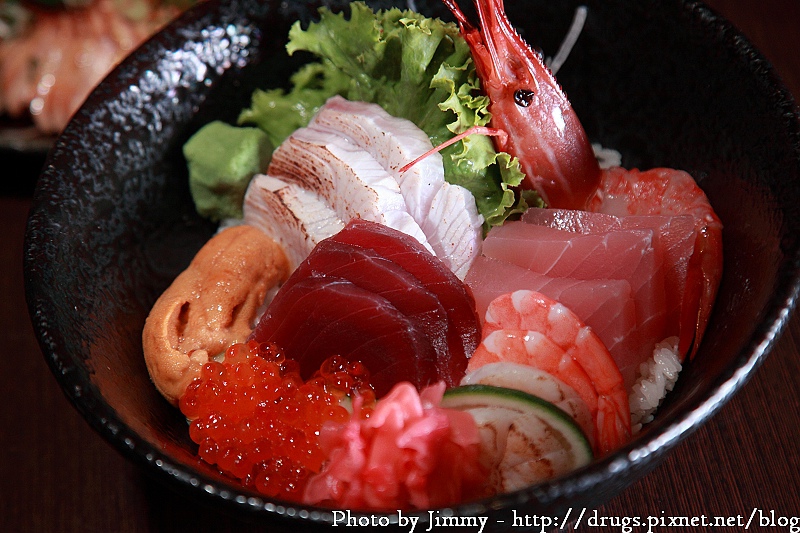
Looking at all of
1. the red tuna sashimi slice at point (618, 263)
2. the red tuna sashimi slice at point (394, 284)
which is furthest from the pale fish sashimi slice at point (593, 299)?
the red tuna sashimi slice at point (394, 284)

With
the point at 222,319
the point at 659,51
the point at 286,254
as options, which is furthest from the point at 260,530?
the point at 659,51

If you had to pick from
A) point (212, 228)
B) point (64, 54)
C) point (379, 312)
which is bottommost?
point (212, 228)

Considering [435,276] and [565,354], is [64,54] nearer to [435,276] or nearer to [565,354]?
[435,276]

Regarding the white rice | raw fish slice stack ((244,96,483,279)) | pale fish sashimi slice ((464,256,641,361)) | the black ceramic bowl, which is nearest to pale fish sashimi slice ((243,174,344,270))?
raw fish slice stack ((244,96,483,279))

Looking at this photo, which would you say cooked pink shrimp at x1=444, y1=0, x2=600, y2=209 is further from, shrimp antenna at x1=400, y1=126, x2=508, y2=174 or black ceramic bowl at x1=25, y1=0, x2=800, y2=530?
black ceramic bowl at x1=25, y1=0, x2=800, y2=530

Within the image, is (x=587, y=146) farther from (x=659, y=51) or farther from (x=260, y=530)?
(x=260, y=530)

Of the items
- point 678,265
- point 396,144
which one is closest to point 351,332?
point 396,144
